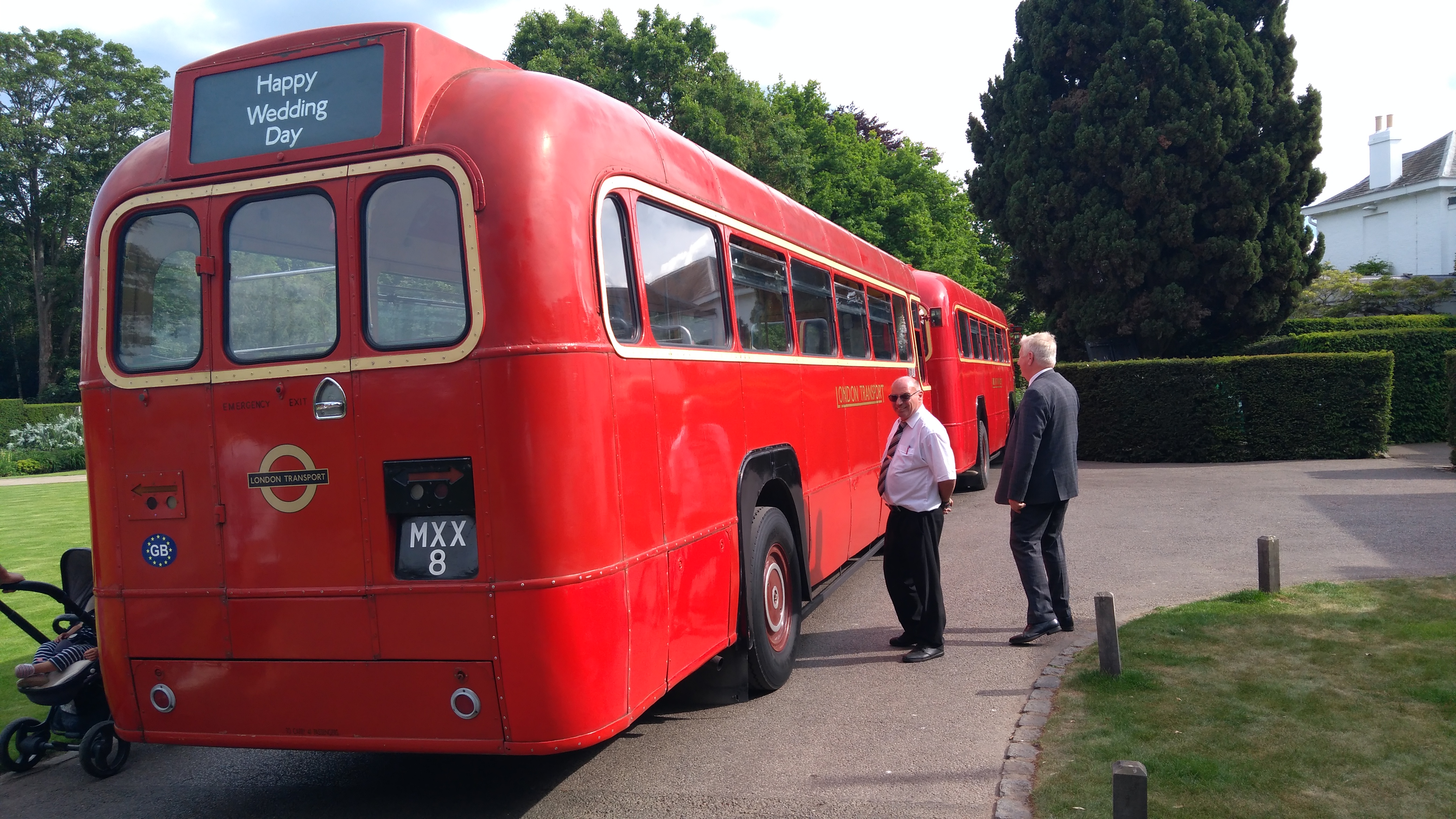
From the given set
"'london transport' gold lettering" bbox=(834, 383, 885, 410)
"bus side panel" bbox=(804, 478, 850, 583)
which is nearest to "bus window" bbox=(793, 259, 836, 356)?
"'london transport' gold lettering" bbox=(834, 383, 885, 410)

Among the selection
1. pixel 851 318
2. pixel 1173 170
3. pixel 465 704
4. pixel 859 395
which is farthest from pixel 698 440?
pixel 1173 170

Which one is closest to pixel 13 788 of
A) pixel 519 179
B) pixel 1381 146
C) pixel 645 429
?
pixel 645 429

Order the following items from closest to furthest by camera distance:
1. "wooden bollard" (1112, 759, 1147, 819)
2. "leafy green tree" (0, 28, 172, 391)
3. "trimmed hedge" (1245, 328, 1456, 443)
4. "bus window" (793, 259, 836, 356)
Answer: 1. "wooden bollard" (1112, 759, 1147, 819)
2. "bus window" (793, 259, 836, 356)
3. "trimmed hedge" (1245, 328, 1456, 443)
4. "leafy green tree" (0, 28, 172, 391)

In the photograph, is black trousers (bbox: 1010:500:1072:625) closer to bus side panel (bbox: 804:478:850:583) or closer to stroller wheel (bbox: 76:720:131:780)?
bus side panel (bbox: 804:478:850:583)

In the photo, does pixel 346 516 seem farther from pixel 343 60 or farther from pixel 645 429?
pixel 343 60

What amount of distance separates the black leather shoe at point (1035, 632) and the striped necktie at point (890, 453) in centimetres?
136

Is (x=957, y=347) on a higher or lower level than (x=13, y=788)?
higher

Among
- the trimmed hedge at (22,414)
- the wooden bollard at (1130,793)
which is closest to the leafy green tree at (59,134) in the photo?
the trimmed hedge at (22,414)

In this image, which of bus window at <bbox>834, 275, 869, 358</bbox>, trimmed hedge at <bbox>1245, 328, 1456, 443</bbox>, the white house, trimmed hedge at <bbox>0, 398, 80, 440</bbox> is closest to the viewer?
bus window at <bbox>834, 275, 869, 358</bbox>

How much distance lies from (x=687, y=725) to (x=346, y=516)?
2.54 metres

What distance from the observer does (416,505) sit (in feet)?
13.9

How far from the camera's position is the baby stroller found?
541 cm

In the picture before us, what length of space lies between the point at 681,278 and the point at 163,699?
10.2ft

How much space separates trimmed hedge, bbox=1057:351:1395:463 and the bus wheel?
6.19 ft
